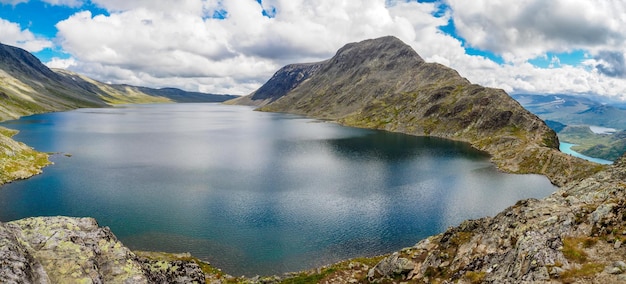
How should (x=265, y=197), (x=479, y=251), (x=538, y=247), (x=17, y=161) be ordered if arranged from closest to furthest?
(x=538, y=247)
(x=479, y=251)
(x=265, y=197)
(x=17, y=161)

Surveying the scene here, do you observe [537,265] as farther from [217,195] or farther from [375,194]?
[217,195]

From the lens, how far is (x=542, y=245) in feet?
88.6

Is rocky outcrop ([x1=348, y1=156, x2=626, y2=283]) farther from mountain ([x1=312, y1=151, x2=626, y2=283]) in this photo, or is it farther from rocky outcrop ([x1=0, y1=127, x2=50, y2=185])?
rocky outcrop ([x1=0, y1=127, x2=50, y2=185])

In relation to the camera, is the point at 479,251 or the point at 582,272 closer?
the point at 582,272

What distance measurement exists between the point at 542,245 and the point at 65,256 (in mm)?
33662

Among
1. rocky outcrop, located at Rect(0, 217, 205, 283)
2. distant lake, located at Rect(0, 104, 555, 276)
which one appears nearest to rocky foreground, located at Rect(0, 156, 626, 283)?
rocky outcrop, located at Rect(0, 217, 205, 283)

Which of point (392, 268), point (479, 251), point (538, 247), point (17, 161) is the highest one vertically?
point (538, 247)

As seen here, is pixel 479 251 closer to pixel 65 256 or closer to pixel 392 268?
pixel 392 268

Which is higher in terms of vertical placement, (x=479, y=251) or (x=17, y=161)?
(x=479, y=251)

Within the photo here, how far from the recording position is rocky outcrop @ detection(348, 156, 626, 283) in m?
23.9

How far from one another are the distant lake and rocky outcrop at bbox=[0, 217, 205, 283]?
2912 cm

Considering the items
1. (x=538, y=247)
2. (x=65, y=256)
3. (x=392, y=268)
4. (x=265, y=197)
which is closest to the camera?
(x=65, y=256)

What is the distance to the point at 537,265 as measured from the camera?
2491 cm

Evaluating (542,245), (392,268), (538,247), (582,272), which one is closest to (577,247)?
(542,245)
